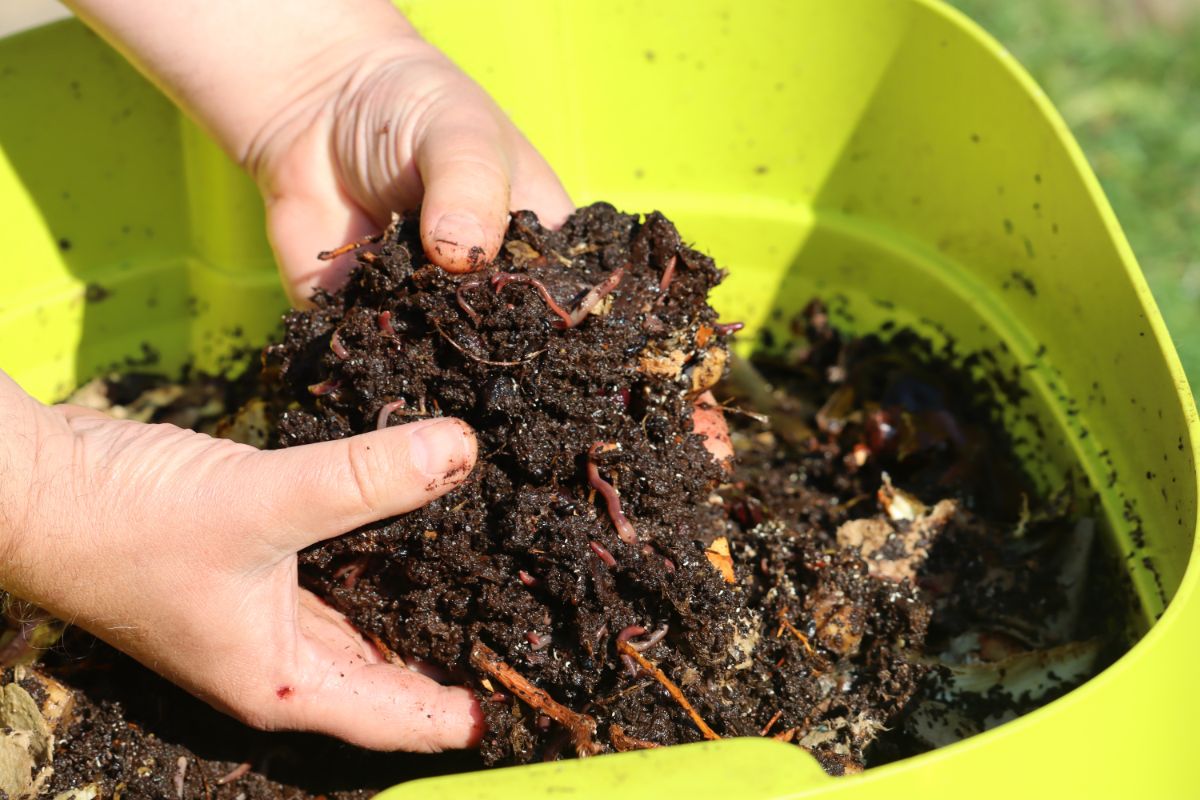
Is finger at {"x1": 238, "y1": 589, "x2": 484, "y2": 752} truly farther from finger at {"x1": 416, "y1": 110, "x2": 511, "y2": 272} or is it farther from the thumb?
finger at {"x1": 416, "y1": 110, "x2": 511, "y2": 272}

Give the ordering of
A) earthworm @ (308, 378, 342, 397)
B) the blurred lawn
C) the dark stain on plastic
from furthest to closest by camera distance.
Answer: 1. the blurred lawn
2. the dark stain on plastic
3. earthworm @ (308, 378, 342, 397)

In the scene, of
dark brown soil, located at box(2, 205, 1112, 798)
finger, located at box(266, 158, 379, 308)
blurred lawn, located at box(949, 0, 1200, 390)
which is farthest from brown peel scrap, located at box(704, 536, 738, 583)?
blurred lawn, located at box(949, 0, 1200, 390)

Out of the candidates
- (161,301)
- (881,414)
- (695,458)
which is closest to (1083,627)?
(881,414)

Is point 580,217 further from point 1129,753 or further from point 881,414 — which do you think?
point 1129,753

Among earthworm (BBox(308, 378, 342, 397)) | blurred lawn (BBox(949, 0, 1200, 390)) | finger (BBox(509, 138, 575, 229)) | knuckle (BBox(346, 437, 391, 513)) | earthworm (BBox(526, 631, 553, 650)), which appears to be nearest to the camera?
knuckle (BBox(346, 437, 391, 513))

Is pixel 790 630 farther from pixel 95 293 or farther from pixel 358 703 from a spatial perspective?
pixel 95 293

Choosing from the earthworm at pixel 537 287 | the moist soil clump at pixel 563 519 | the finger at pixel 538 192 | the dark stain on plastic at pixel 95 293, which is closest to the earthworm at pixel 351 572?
the moist soil clump at pixel 563 519
